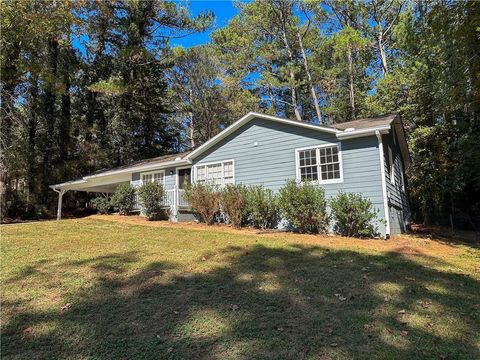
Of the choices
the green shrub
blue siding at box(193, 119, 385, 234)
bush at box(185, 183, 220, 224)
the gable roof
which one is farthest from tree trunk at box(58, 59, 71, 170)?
the green shrub

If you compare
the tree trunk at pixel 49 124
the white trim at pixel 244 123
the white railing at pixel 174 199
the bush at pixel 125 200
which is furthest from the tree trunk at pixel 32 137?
the white trim at pixel 244 123

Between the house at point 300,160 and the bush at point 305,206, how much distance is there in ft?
2.59

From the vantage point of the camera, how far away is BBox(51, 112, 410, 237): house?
10.7 metres

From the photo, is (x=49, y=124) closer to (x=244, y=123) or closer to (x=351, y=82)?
(x=244, y=123)

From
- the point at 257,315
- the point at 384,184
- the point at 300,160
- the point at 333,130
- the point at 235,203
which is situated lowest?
the point at 257,315

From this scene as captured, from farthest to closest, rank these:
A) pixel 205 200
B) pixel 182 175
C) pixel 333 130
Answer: pixel 182 175, pixel 205 200, pixel 333 130

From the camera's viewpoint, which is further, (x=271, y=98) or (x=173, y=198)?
(x=271, y=98)

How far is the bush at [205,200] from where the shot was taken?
1302cm


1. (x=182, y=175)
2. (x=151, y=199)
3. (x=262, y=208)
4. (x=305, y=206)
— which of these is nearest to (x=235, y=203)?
(x=262, y=208)

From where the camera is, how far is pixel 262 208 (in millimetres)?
12016

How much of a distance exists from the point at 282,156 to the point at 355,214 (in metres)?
3.66

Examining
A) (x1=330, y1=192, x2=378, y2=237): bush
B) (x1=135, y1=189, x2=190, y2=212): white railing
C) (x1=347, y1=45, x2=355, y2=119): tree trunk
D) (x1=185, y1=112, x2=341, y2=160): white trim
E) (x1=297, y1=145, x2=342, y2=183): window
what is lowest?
(x1=330, y1=192, x2=378, y2=237): bush

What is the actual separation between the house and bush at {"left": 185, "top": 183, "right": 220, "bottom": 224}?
1175mm

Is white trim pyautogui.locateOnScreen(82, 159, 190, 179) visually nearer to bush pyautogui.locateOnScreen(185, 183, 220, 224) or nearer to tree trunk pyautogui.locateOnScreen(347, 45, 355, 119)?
bush pyautogui.locateOnScreen(185, 183, 220, 224)
